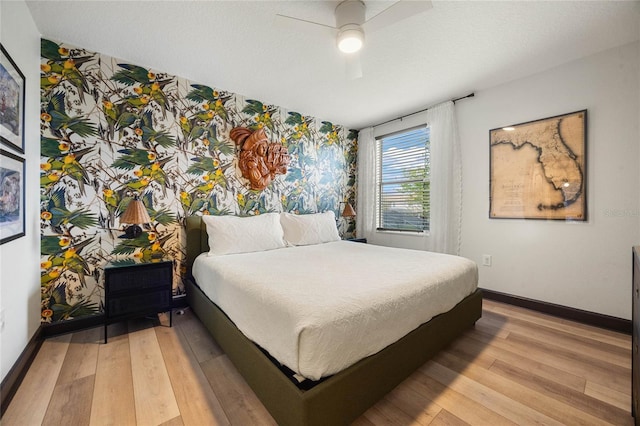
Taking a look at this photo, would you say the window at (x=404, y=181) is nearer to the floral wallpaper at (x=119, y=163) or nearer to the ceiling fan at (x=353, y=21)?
the floral wallpaper at (x=119, y=163)

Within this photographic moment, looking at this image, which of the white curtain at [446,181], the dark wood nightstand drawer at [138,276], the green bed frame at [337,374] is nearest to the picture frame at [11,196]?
the dark wood nightstand drawer at [138,276]

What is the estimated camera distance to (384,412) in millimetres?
1319

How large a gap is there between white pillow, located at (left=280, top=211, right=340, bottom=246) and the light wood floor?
1.41 m

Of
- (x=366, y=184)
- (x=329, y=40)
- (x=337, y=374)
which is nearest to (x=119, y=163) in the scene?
(x=329, y=40)

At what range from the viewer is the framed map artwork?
2342 millimetres

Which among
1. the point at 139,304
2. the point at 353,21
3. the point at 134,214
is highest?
the point at 353,21

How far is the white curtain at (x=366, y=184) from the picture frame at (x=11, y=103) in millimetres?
3706

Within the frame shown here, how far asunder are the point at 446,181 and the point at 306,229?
1.83 metres

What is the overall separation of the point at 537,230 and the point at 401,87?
80.3 inches

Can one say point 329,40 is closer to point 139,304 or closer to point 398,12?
point 398,12

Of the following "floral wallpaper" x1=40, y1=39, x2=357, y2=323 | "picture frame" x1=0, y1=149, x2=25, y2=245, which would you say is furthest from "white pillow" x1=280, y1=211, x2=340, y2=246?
"picture frame" x1=0, y1=149, x2=25, y2=245

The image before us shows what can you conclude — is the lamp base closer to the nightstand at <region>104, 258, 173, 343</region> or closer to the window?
the nightstand at <region>104, 258, 173, 343</region>

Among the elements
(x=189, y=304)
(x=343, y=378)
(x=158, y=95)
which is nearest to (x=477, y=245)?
(x=343, y=378)

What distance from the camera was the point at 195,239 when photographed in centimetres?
267
